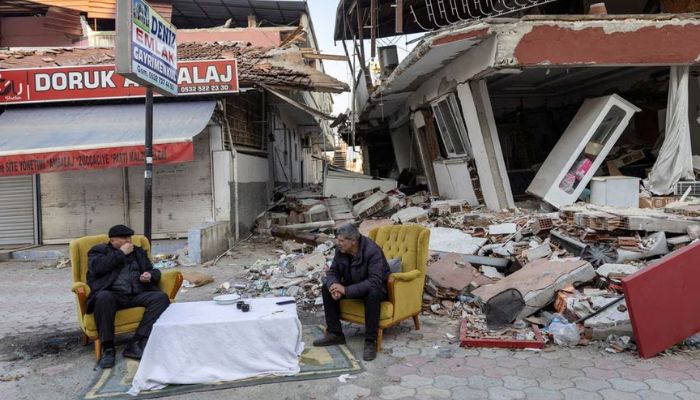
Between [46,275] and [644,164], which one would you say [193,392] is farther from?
[644,164]

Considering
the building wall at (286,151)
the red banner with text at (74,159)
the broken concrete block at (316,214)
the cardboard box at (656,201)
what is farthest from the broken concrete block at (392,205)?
the cardboard box at (656,201)

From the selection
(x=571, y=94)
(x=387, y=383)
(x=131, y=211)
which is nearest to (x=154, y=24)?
(x=387, y=383)

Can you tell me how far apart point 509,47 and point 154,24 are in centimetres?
530

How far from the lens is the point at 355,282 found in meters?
4.75

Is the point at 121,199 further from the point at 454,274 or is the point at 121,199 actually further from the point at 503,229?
the point at 503,229

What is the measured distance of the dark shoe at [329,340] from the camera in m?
4.69

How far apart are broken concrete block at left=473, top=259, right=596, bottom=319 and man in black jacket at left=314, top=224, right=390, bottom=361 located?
1550 mm

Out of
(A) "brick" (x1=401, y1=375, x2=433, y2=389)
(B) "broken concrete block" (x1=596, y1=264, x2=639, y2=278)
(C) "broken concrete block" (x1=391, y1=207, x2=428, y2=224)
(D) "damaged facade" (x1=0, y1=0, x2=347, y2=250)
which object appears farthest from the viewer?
(C) "broken concrete block" (x1=391, y1=207, x2=428, y2=224)

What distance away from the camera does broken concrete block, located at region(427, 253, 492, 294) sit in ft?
19.6

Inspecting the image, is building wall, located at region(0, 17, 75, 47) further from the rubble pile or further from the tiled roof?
the rubble pile

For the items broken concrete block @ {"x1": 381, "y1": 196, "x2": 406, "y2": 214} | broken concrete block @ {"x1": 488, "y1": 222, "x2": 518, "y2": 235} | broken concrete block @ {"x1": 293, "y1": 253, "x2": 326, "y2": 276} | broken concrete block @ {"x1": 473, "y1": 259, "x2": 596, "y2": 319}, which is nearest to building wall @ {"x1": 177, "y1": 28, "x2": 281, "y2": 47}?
broken concrete block @ {"x1": 381, "y1": 196, "x2": 406, "y2": 214}

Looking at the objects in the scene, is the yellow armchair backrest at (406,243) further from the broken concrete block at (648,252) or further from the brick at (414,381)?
the broken concrete block at (648,252)

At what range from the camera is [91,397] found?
3711 millimetres

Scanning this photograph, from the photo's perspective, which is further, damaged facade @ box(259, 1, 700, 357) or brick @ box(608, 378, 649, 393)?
damaged facade @ box(259, 1, 700, 357)
